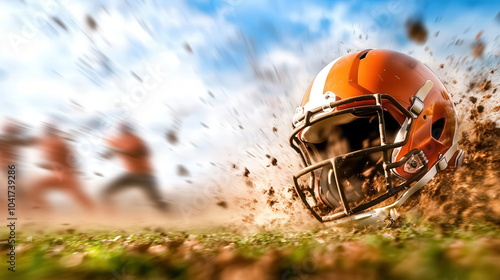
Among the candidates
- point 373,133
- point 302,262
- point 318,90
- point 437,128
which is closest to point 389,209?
point 373,133

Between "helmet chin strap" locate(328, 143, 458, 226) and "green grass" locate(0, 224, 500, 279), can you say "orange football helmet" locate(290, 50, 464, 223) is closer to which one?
"helmet chin strap" locate(328, 143, 458, 226)

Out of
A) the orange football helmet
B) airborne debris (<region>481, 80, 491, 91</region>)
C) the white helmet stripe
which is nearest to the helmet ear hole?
the orange football helmet

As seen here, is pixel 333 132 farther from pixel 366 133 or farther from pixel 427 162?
pixel 427 162

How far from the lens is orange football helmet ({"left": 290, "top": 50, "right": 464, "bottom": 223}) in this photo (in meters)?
3.15

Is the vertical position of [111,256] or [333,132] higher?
[333,132]

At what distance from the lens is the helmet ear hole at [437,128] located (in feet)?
11.5

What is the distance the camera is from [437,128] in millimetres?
3523

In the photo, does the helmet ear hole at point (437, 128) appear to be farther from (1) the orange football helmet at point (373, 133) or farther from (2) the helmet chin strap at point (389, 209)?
(2) the helmet chin strap at point (389, 209)

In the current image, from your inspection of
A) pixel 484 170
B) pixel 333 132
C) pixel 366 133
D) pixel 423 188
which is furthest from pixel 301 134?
pixel 484 170

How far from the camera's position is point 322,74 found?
3879 millimetres

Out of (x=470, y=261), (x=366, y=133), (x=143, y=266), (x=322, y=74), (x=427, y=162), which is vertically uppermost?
(x=322, y=74)

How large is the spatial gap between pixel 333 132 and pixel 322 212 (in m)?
1.08

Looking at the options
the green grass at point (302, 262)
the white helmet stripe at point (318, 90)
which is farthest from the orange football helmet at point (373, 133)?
the green grass at point (302, 262)

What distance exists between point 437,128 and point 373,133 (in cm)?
65
